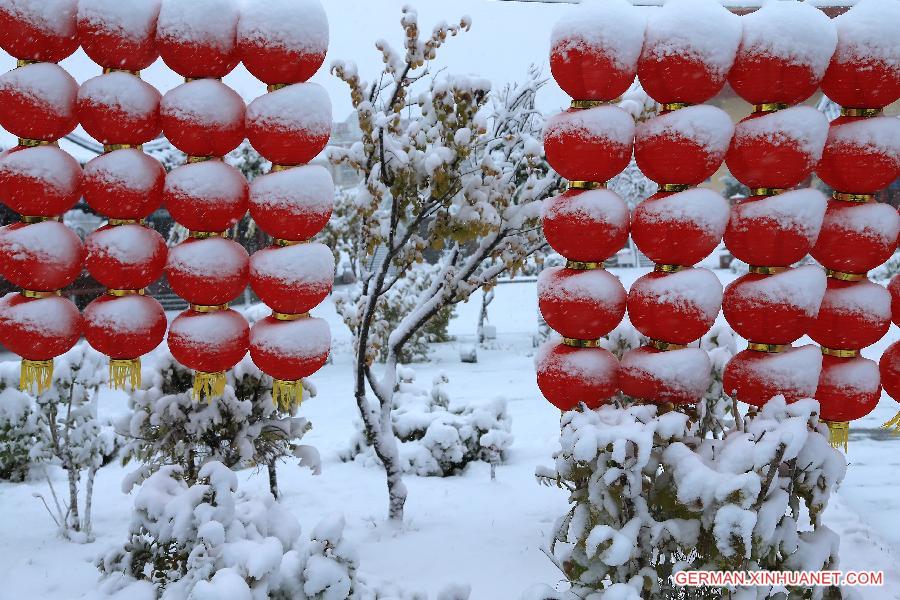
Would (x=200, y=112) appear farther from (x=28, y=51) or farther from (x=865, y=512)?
(x=865, y=512)

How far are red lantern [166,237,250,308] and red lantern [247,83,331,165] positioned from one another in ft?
1.25

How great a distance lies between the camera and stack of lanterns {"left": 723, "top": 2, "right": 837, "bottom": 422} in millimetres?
2264

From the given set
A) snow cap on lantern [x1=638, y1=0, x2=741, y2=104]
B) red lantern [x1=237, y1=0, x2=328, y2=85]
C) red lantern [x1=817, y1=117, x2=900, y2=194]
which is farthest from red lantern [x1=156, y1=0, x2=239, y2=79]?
red lantern [x1=817, y1=117, x2=900, y2=194]

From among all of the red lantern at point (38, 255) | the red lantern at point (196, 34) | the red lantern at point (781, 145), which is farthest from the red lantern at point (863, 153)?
the red lantern at point (38, 255)

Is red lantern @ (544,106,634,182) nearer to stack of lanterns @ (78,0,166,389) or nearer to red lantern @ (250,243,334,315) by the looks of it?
red lantern @ (250,243,334,315)

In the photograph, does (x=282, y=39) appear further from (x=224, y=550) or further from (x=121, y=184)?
(x=224, y=550)

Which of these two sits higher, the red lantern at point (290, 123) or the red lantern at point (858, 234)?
the red lantern at point (290, 123)

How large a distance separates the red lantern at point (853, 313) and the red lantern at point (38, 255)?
277 centimetres

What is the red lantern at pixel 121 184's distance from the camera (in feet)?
7.87

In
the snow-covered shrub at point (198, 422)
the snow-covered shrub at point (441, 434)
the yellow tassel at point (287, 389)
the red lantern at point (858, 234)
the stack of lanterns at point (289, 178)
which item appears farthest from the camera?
the snow-covered shrub at point (441, 434)

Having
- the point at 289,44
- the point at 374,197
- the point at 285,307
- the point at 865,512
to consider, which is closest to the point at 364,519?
the point at 374,197

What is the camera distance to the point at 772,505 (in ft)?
7.35

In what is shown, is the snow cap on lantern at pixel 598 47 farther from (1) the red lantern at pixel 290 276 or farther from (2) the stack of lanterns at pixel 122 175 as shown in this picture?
(2) the stack of lanterns at pixel 122 175

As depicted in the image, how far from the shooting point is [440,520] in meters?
5.08
